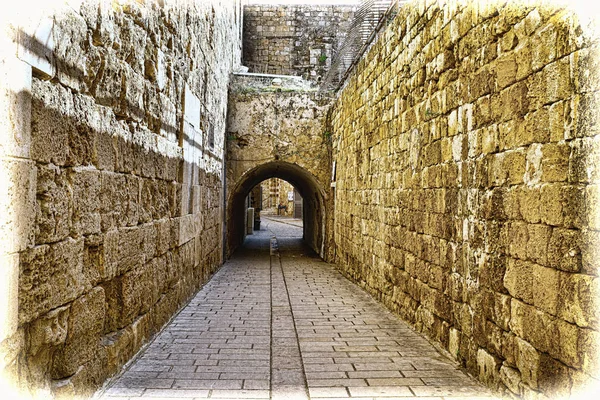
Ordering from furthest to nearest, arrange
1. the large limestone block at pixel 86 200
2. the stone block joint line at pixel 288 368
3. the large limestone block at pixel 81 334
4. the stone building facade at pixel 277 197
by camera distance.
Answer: the stone building facade at pixel 277 197
the stone block joint line at pixel 288 368
the large limestone block at pixel 86 200
the large limestone block at pixel 81 334

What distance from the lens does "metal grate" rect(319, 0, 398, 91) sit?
680 cm

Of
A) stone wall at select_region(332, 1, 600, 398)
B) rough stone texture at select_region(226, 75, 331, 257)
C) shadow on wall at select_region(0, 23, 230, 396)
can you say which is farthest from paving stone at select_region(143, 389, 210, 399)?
rough stone texture at select_region(226, 75, 331, 257)

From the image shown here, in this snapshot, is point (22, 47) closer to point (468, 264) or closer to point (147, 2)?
point (147, 2)

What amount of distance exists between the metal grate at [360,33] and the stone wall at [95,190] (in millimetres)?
2753

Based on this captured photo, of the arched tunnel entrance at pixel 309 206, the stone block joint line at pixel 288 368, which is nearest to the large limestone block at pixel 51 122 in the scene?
the stone block joint line at pixel 288 368

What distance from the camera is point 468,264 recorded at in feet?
12.0

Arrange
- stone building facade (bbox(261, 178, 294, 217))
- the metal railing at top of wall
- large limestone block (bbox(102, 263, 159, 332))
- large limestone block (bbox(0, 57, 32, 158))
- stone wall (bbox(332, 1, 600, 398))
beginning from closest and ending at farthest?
large limestone block (bbox(0, 57, 32, 158)) < stone wall (bbox(332, 1, 600, 398)) < large limestone block (bbox(102, 263, 159, 332)) < the metal railing at top of wall < stone building facade (bbox(261, 178, 294, 217))

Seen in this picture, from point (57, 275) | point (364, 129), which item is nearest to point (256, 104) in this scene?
point (364, 129)

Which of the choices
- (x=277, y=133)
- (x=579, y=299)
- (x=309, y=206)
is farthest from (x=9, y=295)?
(x=309, y=206)

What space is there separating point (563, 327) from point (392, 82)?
13.0 feet

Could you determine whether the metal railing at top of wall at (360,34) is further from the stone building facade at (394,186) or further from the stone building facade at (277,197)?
the stone building facade at (277,197)

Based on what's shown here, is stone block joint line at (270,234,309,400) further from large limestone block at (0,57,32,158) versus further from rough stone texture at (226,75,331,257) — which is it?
rough stone texture at (226,75,331,257)

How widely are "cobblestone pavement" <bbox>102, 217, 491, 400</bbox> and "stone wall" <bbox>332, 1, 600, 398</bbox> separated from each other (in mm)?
329

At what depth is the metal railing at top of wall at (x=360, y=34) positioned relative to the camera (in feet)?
22.1
